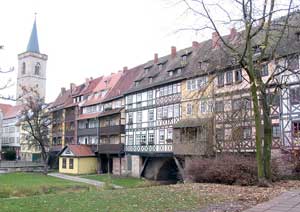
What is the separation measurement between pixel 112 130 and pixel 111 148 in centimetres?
216

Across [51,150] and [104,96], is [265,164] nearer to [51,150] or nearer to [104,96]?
[104,96]

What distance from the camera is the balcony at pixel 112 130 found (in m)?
44.1

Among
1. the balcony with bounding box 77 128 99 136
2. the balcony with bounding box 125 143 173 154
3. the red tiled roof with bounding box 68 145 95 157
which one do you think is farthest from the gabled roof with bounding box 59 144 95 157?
the balcony with bounding box 125 143 173 154

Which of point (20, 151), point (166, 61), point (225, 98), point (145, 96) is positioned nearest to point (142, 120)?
point (145, 96)

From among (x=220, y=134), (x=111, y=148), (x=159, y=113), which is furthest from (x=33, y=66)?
(x=220, y=134)

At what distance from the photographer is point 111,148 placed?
45062 mm

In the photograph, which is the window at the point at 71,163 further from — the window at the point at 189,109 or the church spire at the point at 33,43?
the church spire at the point at 33,43

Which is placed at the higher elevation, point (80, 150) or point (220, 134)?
point (220, 134)

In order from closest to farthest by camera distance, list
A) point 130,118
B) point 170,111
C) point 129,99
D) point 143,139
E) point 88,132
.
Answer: point 170,111 → point 143,139 → point 130,118 → point 129,99 → point 88,132

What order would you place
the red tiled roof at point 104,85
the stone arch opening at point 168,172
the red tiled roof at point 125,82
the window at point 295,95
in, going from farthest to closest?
the red tiled roof at point 104,85, the red tiled roof at point 125,82, the stone arch opening at point 168,172, the window at point 295,95

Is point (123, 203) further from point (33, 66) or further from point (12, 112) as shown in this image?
point (12, 112)

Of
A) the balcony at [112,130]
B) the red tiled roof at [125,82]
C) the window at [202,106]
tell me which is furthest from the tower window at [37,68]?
the window at [202,106]

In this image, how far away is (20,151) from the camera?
83.0 m

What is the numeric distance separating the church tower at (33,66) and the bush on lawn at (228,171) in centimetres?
8202
